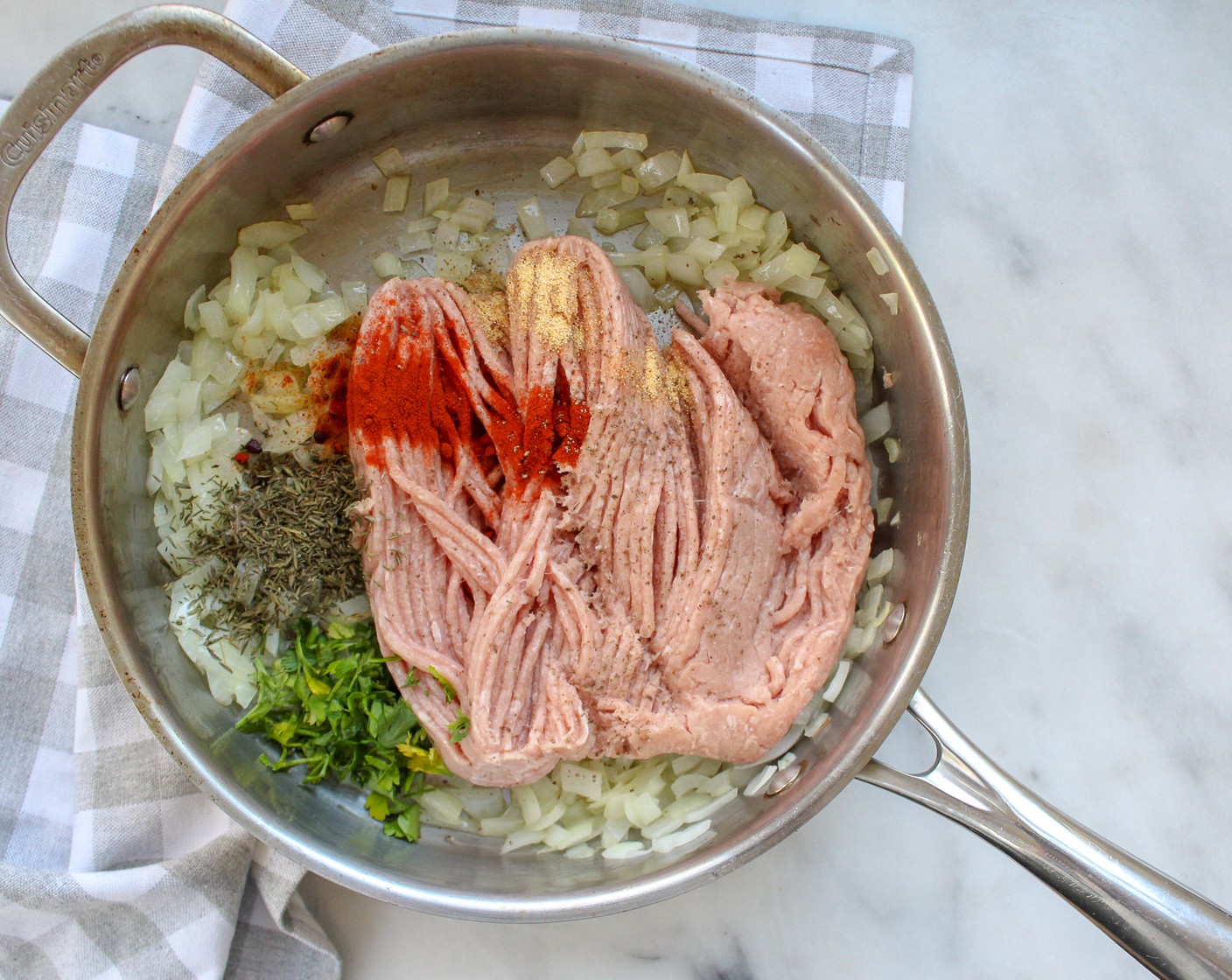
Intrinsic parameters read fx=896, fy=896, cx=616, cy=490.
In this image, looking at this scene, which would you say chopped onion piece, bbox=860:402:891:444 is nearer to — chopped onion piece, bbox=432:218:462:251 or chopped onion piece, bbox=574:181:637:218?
chopped onion piece, bbox=574:181:637:218

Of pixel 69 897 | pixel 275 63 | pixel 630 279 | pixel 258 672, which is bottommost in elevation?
pixel 69 897

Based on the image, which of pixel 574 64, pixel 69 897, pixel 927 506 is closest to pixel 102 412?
pixel 69 897

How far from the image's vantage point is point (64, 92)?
2.00 meters

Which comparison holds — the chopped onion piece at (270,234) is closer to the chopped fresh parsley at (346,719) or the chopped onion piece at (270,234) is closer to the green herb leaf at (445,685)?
the chopped fresh parsley at (346,719)

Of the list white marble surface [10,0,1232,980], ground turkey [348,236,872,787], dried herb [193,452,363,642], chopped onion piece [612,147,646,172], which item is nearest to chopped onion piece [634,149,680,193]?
chopped onion piece [612,147,646,172]

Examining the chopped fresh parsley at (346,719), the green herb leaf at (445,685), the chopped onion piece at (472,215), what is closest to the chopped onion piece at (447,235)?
the chopped onion piece at (472,215)

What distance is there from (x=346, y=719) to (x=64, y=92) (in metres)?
1.61

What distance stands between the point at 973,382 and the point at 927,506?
0.61m

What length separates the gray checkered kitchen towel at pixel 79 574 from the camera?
2389 millimetres

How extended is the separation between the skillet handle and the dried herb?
0.51 meters

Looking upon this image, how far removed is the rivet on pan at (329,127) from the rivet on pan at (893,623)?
1.94 m

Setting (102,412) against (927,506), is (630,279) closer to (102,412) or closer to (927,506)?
(927,506)

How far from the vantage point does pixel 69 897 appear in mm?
2324

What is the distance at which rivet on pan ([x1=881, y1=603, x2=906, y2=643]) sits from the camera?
2.29 meters
